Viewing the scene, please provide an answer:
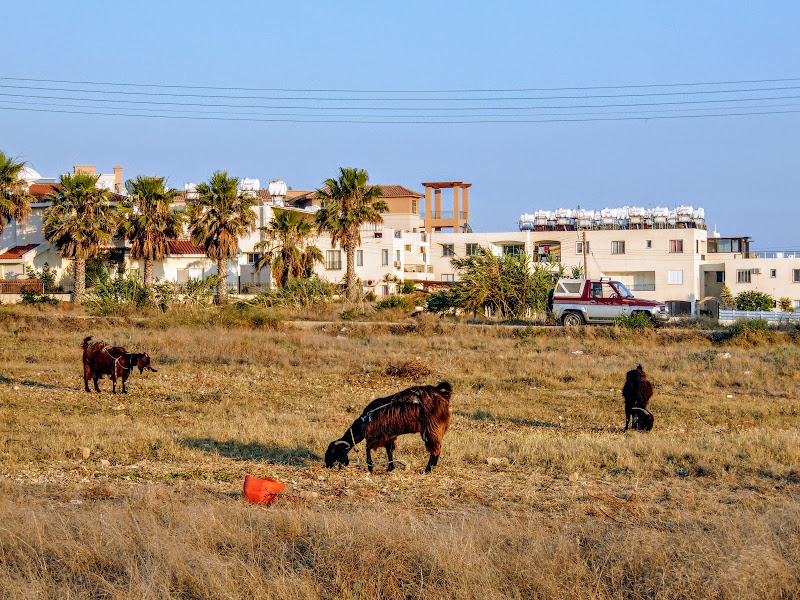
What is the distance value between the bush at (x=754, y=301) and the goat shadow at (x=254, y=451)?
5826 centimetres

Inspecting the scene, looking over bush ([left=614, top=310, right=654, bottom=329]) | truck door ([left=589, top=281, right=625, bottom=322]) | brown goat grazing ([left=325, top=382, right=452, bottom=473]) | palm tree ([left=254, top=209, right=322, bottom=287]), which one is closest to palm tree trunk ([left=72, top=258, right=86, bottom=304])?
palm tree ([left=254, top=209, right=322, bottom=287])

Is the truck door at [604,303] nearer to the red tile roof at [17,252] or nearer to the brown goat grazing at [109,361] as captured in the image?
the brown goat grazing at [109,361]

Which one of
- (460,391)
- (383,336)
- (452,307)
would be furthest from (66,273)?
(460,391)

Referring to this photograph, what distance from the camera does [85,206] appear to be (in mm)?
53188

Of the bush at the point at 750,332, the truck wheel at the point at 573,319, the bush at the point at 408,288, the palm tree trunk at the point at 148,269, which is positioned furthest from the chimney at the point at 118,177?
the bush at the point at 750,332

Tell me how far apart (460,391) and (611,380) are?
14.0 ft

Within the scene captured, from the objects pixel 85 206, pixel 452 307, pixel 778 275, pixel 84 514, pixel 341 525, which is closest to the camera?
pixel 341 525

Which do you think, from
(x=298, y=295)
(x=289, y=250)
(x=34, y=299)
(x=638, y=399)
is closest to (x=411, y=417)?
(x=638, y=399)

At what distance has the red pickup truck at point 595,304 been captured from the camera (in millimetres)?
35781

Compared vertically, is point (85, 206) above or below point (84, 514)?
above

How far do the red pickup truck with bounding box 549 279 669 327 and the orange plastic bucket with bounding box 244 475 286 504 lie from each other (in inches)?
1099

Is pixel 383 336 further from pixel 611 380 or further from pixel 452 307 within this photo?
pixel 611 380

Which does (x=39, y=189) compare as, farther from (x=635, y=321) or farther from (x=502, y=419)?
(x=502, y=419)

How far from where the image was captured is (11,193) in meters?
54.3
